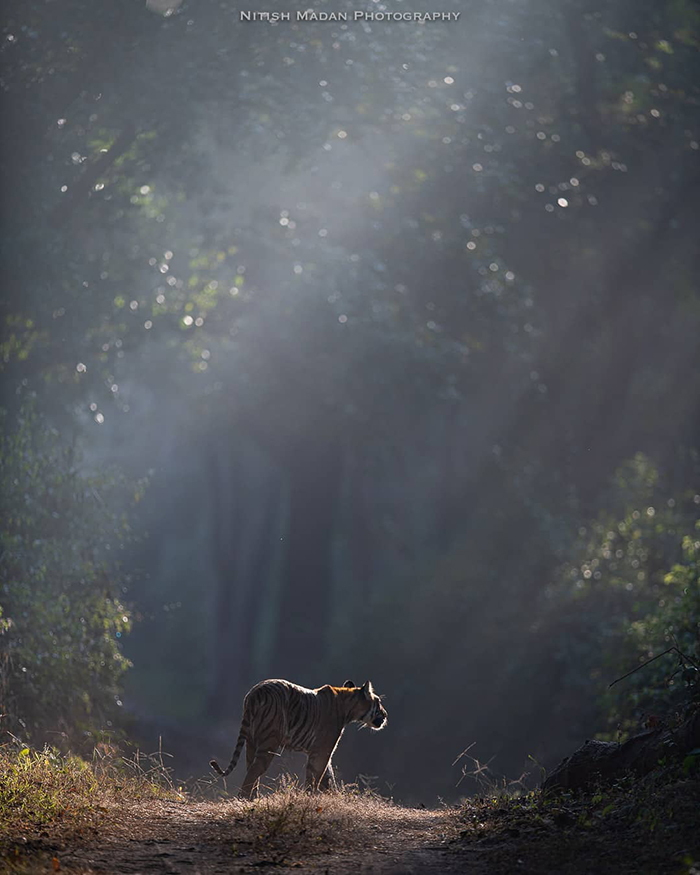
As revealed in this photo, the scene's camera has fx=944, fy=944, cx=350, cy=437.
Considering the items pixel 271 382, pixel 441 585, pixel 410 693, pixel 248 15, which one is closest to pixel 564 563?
pixel 441 585

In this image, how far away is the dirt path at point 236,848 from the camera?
630cm

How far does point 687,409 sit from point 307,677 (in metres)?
11.9

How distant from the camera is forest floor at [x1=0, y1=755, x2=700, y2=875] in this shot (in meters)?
6.21

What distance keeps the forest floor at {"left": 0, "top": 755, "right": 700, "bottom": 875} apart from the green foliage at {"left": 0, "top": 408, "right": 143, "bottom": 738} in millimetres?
3986

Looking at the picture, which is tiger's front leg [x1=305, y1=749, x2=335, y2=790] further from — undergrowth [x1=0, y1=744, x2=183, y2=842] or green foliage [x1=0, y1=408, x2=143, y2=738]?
green foliage [x1=0, y1=408, x2=143, y2=738]

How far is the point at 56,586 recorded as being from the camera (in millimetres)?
13883

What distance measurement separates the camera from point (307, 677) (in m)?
24.0

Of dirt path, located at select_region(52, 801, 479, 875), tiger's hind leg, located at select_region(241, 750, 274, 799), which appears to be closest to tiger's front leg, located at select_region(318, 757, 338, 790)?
tiger's hind leg, located at select_region(241, 750, 274, 799)

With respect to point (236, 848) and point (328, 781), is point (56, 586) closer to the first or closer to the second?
point (328, 781)

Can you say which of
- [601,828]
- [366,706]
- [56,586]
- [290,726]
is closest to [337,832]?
[601,828]

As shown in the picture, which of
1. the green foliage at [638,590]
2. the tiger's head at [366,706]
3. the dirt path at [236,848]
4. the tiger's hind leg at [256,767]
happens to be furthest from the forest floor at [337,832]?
the green foliage at [638,590]

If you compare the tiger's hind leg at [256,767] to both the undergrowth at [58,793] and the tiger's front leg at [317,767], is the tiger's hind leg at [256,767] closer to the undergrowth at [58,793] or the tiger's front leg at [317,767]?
the tiger's front leg at [317,767]

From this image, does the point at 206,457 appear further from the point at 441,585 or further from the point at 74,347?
the point at 74,347

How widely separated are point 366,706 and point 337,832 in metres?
3.06
